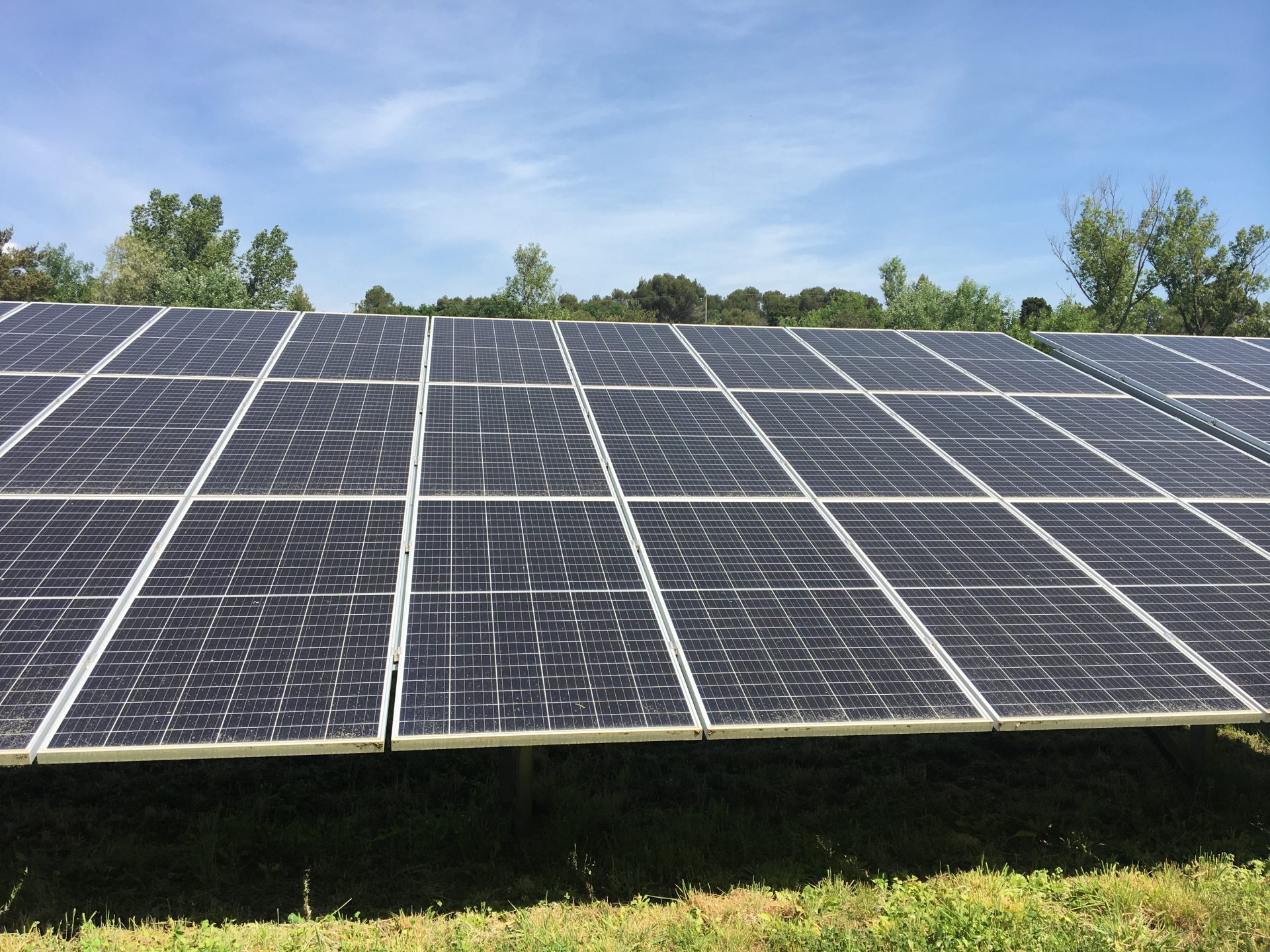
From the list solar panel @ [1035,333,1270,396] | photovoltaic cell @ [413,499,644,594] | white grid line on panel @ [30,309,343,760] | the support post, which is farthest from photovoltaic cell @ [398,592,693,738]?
solar panel @ [1035,333,1270,396]

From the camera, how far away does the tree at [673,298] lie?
434ft

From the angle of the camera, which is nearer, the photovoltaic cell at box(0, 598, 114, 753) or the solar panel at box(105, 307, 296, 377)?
the photovoltaic cell at box(0, 598, 114, 753)

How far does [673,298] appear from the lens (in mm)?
132875

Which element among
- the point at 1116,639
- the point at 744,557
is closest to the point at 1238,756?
the point at 1116,639

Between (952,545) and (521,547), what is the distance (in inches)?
207

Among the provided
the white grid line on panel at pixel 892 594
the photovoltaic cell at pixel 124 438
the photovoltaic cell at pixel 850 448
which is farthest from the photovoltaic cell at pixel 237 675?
the photovoltaic cell at pixel 850 448

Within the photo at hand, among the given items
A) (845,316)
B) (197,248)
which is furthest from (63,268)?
(845,316)

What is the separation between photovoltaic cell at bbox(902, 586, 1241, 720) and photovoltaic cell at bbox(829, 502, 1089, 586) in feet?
0.90

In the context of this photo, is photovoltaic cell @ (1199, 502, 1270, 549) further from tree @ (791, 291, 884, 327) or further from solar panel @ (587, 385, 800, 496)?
tree @ (791, 291, 884, 327)

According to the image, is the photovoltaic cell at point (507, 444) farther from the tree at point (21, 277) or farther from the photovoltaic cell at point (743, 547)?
the tree at point (21, 277)

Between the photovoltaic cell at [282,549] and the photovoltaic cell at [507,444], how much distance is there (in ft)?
3.58

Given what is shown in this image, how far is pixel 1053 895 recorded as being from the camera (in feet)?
28.8

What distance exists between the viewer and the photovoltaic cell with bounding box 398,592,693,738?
23.6 feet

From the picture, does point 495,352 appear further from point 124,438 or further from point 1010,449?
point 1010,449
